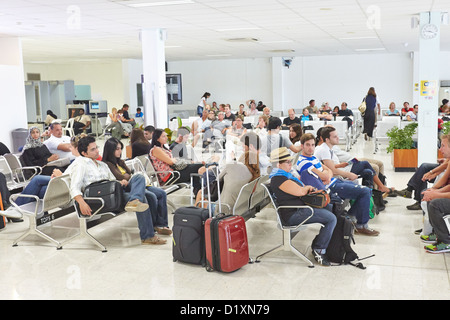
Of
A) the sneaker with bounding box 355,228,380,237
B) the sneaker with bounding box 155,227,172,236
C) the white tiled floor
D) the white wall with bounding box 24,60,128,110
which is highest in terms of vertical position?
the white wall with bounding box 24,60,128,110

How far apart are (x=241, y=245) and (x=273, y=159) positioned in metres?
0.87

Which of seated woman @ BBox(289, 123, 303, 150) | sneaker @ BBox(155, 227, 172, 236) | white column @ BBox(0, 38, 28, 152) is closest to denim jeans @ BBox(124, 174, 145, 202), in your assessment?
sneaker @ BBox(155, 227, 172, 236)

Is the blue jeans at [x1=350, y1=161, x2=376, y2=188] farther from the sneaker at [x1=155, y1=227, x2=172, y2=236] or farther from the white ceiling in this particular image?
the sneaker at [x1=155, y1=227, x2=172, y2=236]

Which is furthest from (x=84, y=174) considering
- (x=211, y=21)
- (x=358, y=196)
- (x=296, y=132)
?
(x=211, y=21)

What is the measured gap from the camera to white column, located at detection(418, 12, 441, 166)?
953 cm

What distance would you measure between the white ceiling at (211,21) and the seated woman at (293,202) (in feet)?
12.1

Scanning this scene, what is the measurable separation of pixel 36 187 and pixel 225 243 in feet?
8.82

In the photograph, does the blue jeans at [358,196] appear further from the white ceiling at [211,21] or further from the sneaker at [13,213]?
the sneaker at [13,213]

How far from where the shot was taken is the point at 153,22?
34.3 feet

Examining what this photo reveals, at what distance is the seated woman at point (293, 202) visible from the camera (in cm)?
506

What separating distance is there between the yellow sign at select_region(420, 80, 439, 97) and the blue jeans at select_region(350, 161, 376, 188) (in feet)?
9.94

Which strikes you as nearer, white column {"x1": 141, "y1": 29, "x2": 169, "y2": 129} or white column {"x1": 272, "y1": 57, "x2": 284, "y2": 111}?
white column {"x1": 141, "y1": 29, "x2": 169, "y2": 129}

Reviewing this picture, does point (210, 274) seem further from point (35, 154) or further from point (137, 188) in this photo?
point (35, 154)

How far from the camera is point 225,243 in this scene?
15.9 ft
